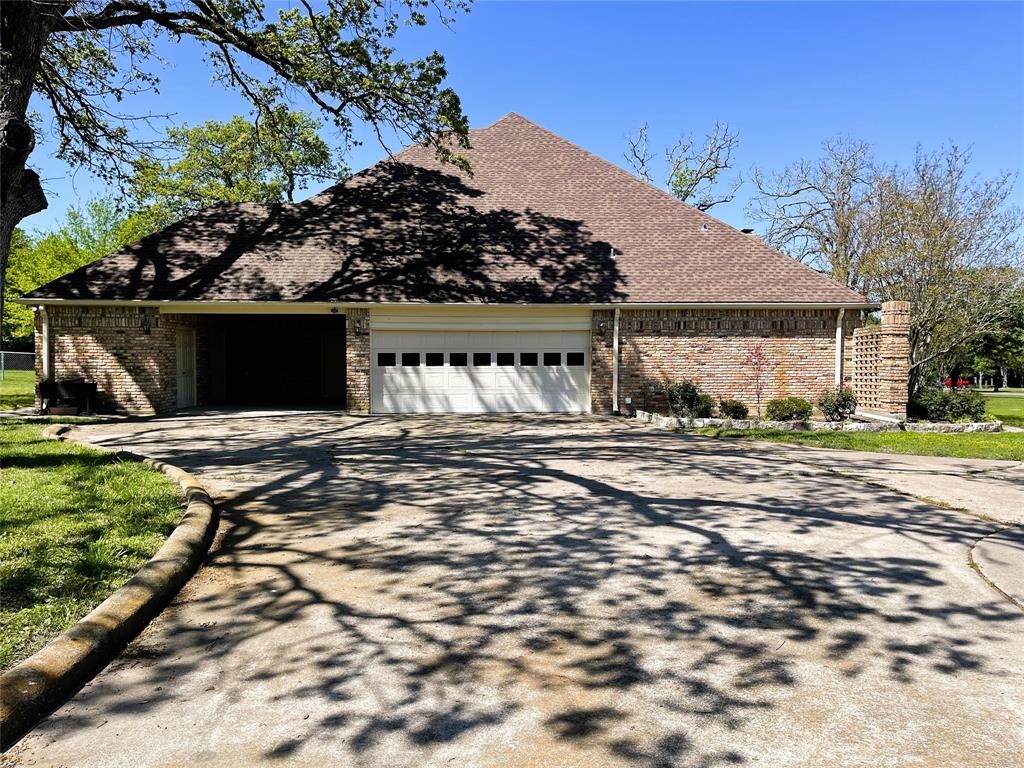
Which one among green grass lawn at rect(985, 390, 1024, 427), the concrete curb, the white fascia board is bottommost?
green grass lawn at rect(985, 390, 1024, 427)

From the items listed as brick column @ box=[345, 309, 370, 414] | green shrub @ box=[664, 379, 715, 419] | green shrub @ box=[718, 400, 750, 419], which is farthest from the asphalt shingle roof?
green shrub @ box=[718, 400, 750, 419]

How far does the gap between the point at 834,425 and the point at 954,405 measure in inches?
128

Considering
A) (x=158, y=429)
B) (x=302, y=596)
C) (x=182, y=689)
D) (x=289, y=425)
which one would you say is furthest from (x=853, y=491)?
(x=158, y=429)

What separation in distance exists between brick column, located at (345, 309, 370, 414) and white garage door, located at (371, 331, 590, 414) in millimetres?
239

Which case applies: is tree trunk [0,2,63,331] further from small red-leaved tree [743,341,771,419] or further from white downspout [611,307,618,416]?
small red-leaved tree [743,341,771,419]

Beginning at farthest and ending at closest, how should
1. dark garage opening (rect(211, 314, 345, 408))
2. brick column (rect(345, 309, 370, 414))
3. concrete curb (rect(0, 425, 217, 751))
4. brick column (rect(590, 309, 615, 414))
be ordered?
dark garage opening (rect(211, 314, 345, 408)), brick column (rect(590, 309, 615, 414)), brick column (rect(345, 309, 370, 414)), concrete curb (rect(0, 425, 217, 751))

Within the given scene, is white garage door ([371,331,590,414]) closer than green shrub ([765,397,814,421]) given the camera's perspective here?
No

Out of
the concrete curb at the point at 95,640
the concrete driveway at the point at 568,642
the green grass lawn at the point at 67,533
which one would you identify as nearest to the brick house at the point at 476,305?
the green grass lawn at the point at 67,533

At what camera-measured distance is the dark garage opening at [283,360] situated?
21.6m

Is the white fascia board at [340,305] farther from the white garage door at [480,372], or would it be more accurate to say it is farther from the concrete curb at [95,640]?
the concrete curb at [95,640]

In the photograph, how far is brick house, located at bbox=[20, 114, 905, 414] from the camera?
1667 cm

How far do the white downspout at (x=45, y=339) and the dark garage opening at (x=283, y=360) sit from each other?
17.3 feet

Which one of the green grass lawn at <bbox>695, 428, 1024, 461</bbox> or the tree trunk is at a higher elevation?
the tree trunk

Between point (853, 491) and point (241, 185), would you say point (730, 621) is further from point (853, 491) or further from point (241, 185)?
point (241, 185)
